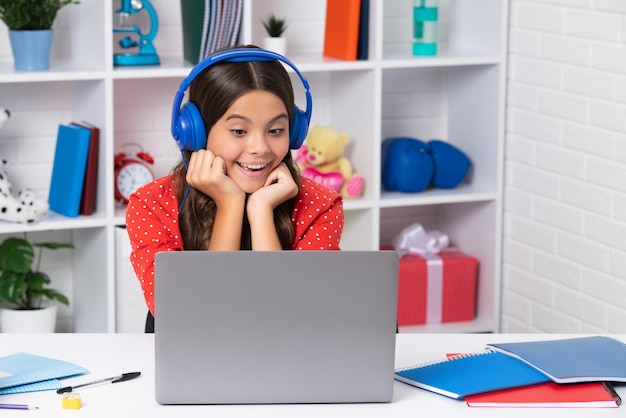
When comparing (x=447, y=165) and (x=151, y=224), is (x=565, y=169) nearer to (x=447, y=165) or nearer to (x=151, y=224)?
(x=447, y=165)

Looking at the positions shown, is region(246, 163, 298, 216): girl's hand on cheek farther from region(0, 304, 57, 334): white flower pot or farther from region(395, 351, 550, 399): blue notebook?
region(0, 304, 57, 334): white flower pot

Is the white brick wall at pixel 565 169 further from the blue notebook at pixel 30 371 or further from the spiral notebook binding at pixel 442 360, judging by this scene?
the blue notebook at pixel 30 371

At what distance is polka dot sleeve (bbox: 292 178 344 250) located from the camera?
6.98ft

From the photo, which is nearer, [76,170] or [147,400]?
[147,400]

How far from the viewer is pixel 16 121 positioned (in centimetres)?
329

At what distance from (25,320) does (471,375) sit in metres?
1.91

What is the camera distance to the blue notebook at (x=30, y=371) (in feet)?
5.26

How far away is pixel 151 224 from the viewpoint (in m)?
2.07

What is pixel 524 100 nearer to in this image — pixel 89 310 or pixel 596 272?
pixel 596 272

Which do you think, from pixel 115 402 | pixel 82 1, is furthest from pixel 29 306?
pixel 115 402

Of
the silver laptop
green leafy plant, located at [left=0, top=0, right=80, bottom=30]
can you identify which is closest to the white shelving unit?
green leafy plant, located at [left=0, top=0, right=80, bottom=30]

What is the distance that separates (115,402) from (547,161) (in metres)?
2.03

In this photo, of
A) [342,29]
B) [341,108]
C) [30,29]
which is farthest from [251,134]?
[341,108]

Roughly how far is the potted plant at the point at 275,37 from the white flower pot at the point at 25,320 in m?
1.06
